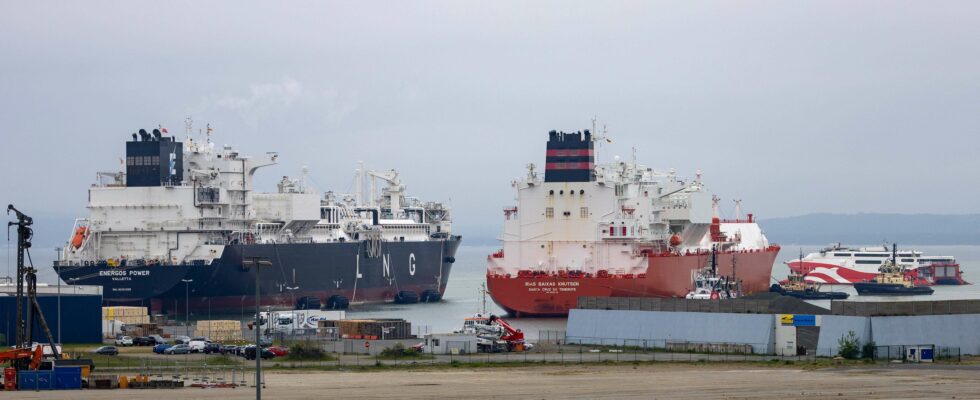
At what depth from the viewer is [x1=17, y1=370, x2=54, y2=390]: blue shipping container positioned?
43.5 metres

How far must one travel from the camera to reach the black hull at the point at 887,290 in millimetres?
114312

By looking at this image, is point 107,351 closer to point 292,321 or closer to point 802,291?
point 292,321

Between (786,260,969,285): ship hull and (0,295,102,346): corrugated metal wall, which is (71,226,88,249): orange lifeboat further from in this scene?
(786,260,969,285): ship hull

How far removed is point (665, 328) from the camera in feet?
Answer: 194

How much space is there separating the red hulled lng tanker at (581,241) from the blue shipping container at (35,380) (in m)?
34.6

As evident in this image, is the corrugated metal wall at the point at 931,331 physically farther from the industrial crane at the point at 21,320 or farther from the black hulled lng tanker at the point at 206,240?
the black hulled lng tanker at the point at 206,240

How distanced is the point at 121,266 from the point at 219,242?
527cm

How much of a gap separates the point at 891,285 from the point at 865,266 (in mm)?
14277

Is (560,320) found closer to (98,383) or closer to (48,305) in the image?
(48,305)

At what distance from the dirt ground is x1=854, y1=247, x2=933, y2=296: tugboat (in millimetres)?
66404

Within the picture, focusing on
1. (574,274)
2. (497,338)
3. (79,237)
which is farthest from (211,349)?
(79,237)

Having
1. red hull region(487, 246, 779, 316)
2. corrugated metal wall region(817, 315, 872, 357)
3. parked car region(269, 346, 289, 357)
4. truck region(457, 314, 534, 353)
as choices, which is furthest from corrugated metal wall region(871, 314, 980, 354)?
red hull region(487, 246, 779, 316)

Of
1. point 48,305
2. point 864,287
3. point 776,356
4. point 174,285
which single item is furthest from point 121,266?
point 864,287

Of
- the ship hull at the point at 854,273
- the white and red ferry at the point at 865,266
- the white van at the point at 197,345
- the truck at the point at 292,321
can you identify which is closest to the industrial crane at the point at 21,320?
the white van at the point at 197,345
